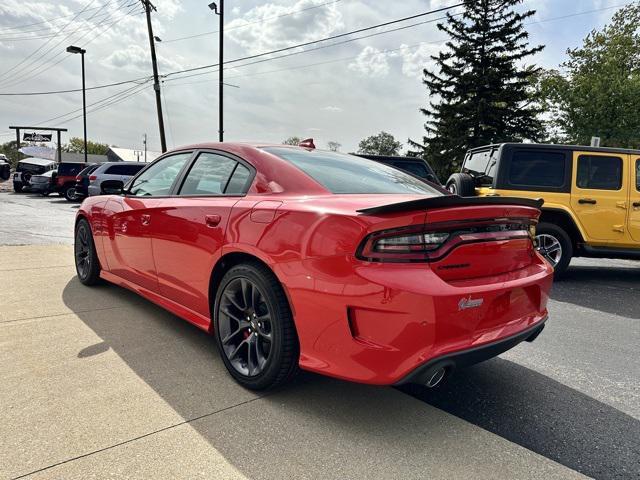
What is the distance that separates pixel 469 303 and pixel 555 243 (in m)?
4.60

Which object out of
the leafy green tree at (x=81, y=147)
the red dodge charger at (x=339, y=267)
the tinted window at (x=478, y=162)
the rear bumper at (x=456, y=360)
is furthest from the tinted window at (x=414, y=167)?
the leafy green tree at (x=81, y=147)

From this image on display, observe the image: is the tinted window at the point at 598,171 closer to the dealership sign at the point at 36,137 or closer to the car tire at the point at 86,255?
the car tire at the point at 86,255

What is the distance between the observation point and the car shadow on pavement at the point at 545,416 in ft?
6.73

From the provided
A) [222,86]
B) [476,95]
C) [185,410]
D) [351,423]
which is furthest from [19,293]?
[476,95]

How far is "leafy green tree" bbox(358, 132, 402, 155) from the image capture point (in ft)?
271

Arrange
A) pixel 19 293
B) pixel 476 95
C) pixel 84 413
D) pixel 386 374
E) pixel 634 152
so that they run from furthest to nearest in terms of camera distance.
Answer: pixel 476 95 < pixel 634 152 < pixel 19 293 < pixel 84 413 < pixel 386 374

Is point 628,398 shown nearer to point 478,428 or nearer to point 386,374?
point 478,428

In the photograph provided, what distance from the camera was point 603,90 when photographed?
2433 centimetres

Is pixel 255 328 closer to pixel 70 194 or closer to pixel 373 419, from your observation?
pixel 373 419

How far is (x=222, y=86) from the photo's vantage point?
17453mm

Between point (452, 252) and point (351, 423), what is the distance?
1.01 meters

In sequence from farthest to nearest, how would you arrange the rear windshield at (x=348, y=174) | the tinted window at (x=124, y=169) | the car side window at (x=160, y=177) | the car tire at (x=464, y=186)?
the tinted window at (x=124, y=169) < the car tire at (x=464, y=186) < the car side window at (x=160, y=177) < the rear windshield at (x=348, y=174)

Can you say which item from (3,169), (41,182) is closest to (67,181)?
(41,182)

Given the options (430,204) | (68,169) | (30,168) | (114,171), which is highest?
(30,168)
